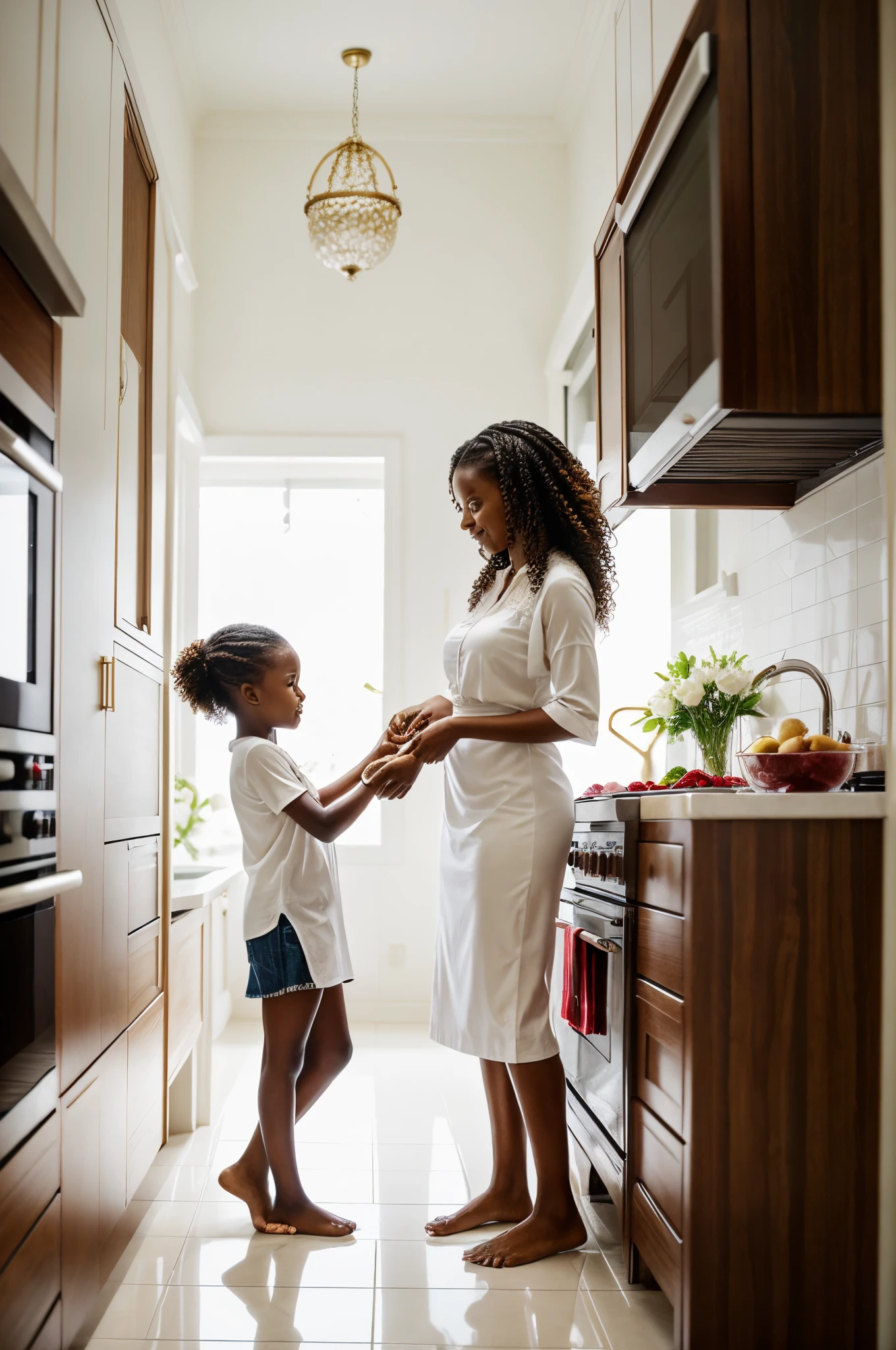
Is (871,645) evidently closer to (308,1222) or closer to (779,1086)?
(779,1086)

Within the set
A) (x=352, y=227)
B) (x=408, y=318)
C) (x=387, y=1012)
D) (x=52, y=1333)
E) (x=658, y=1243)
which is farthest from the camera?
(x=408, y=318)

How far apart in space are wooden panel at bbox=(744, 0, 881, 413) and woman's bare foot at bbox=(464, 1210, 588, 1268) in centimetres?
147

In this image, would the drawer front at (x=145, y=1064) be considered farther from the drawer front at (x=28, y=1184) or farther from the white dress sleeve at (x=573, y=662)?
the white dress sleeve at (x=573, y=662)

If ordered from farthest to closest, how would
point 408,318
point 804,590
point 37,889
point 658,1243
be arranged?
point 408,318 < point 804,590 < point 658,1243 < point 37,889

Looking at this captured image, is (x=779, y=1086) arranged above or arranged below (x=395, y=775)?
below

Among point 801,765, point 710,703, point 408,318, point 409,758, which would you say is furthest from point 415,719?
point 408,318

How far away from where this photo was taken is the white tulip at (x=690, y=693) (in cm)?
225

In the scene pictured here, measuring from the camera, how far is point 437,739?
2107 millimetres

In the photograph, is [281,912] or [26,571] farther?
[281,912]

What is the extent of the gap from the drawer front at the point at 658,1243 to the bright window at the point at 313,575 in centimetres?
272

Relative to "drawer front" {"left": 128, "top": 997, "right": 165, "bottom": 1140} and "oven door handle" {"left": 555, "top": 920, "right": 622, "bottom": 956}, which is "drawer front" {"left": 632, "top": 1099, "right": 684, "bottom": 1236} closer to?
"oven door handle" {"left": 555, "top": 920, "right": 622, "bottom": 956}

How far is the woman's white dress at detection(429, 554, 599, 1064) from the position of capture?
6.72 ft

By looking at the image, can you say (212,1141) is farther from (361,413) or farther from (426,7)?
(426,7)

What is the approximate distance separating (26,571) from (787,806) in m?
1.05
